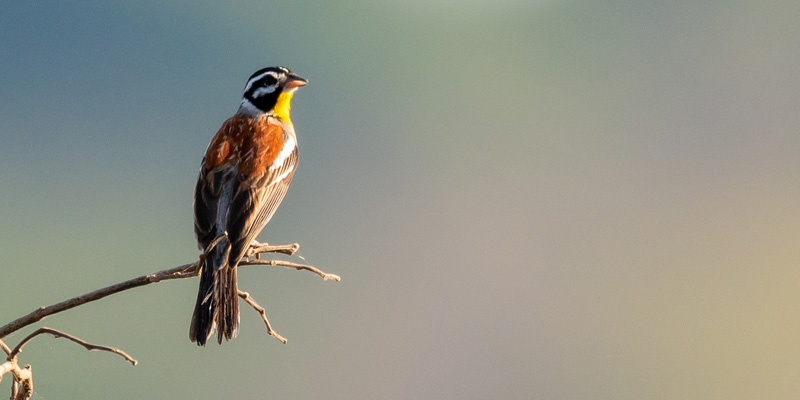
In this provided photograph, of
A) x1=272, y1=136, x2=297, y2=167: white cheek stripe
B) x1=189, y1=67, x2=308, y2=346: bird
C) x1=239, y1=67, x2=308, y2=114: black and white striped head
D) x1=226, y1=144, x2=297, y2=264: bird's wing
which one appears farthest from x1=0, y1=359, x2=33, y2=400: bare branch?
x1=239, y1=67, x2=308, y2=114: black and white striped head

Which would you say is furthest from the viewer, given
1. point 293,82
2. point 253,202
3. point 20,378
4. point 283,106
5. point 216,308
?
point 283,106

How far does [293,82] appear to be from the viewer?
772 centimetres

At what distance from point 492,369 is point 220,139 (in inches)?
7447

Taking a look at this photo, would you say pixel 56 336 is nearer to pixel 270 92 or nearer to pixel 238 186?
pixel 238 186

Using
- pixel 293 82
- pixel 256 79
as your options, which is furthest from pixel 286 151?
pixel 256 79

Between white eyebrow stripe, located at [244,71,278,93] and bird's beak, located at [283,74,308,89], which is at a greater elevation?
white eyebrow stripe, located at [244,71,278,93]

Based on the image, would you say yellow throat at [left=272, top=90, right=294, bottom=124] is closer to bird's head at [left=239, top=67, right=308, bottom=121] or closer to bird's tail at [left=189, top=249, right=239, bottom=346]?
bird's head at [left=239, top=67, right=308, bottom=121]

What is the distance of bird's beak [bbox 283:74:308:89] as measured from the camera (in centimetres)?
757

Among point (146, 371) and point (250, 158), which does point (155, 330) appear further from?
point (250, 158)

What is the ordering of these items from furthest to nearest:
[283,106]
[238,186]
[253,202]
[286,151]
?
1. [283,106]
2. [286,151]
3. [238,186]
4. [253,202]

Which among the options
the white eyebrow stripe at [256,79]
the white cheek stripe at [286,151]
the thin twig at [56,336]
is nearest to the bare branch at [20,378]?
the thin twig at [56,336]

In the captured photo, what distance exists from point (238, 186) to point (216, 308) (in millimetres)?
1330

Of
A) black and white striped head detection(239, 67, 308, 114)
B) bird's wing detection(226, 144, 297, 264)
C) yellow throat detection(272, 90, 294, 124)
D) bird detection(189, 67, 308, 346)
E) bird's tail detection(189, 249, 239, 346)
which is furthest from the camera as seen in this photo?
yellow throat detection(272, 90, 294, 124)

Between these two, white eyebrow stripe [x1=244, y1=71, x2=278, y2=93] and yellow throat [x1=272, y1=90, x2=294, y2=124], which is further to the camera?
yellow throat [x1=272, y1=90, x2=294, y2=124]
